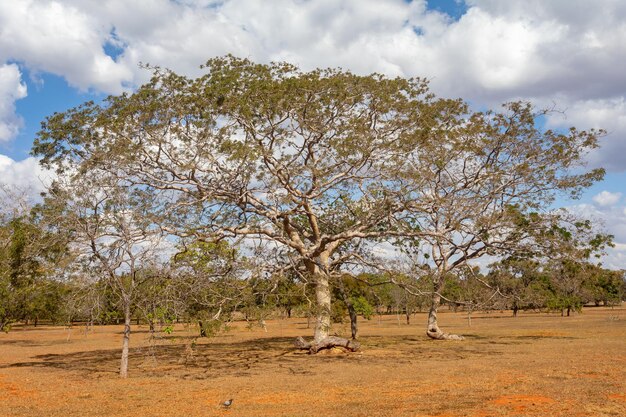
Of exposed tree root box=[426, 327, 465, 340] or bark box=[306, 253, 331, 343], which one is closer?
bark box=[306, 253, 331, 343]

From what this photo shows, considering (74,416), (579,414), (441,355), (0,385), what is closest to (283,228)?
(441,355)

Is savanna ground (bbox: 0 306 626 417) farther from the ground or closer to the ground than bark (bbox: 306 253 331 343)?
closer to the ground

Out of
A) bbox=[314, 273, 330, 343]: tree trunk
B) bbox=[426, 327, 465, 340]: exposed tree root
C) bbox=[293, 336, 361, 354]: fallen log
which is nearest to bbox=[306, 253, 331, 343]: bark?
bbox=[314, 273, 330, 343]: tree trunk

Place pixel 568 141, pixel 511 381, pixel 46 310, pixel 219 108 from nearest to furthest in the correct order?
pixel 511 381, pixel 219 108, pixel 568 141, pixel 46 310

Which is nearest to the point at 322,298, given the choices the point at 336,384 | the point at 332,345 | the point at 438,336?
the point at 332,345

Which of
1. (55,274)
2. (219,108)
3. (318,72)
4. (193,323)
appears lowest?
(193,323)

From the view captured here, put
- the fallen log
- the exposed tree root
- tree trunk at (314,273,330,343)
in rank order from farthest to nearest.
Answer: the exposed tree root
tree trunk at (314,273,330,343)
the fallen log

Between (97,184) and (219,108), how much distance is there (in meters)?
5.66

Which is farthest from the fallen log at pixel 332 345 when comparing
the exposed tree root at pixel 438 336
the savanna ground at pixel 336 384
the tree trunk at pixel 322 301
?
the exposed tree root at pixel 438 336

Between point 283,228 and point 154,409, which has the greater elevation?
point 283,228

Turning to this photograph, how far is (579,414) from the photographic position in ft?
29.4

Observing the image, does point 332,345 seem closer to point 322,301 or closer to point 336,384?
point 322,301

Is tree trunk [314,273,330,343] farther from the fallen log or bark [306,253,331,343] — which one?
the fallen log

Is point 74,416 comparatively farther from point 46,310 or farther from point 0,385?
point 46,310
